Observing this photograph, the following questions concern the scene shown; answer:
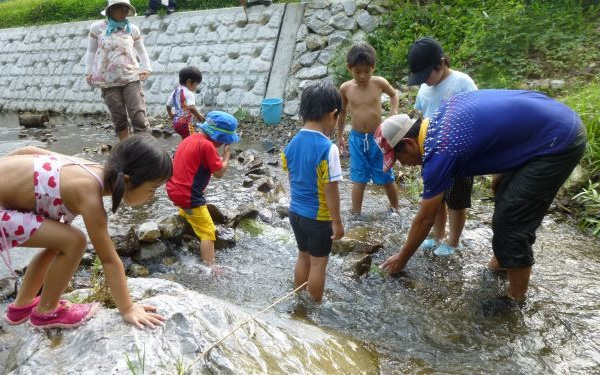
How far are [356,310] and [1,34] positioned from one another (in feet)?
58.3

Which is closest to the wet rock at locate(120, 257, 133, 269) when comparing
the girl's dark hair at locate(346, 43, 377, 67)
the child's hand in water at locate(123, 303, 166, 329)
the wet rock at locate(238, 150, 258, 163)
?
the child's hand in water at locate(123, 303, 166, 329)

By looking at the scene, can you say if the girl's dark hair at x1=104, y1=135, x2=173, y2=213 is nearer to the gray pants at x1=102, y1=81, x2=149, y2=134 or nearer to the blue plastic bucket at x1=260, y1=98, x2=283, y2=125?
the gray pants at x1=102, y1=81, x2=149, y2=134

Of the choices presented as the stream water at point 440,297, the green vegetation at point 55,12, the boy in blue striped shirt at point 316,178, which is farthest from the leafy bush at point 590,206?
the green vegetation at point 55,12

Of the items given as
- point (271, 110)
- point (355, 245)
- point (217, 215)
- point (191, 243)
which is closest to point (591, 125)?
point (355, 245)

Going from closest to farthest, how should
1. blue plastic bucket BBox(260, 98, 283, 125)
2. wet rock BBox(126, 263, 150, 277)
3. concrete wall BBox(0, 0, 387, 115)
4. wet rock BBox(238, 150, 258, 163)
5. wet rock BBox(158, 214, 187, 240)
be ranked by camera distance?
wet rock BBox(126, 263, 150, 277)
wet rock BBox(158, 214, 187, 240)
wet rock BBox(238, 150, 258, 163)
blue plastic bucket BBox(260, 98, 283, 125)
concrete wall BBox(0, 0, 387, 115)

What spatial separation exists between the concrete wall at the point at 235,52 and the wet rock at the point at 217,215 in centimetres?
492

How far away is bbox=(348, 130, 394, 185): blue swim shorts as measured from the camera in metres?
5.20

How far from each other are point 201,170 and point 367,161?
179 centimetres

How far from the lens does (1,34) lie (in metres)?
16.8

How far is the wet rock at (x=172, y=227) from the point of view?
15.4 feet

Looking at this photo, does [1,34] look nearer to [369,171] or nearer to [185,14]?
[185,14]

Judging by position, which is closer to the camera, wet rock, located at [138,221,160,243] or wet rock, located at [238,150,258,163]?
wet rock, located at [138,221,160,243]

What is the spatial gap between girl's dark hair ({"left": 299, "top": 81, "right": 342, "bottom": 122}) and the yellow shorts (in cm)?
150

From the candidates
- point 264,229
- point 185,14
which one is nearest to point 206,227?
point 264,229
